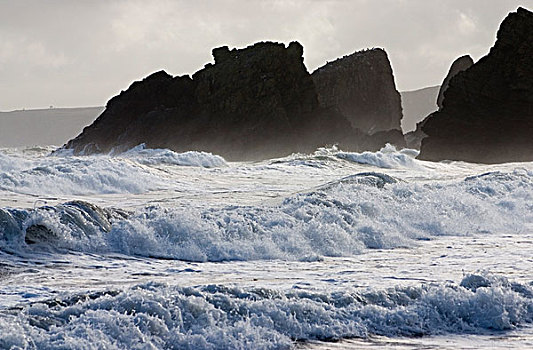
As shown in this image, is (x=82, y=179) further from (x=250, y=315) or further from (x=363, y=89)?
(x=363, y=89)

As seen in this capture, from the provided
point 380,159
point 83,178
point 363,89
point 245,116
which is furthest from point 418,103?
point 83,178

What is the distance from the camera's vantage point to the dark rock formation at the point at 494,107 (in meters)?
41.8

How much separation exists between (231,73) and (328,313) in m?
47.1

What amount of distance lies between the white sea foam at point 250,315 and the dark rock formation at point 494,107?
3641cm

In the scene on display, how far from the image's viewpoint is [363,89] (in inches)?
2987

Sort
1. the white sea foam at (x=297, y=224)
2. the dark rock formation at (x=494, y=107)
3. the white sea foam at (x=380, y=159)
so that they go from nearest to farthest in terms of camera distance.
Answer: the white sea foam at (x=297, y=224) < the white sea foam at (x=380, y=159) < the dark rock formation at (x=494, y=107)

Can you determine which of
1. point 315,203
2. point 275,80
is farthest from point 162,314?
point 275,80

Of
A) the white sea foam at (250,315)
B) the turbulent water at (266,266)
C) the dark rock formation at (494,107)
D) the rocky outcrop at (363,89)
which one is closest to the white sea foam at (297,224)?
the turbulent water at (266,266)

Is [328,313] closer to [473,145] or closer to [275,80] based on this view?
[473,145]

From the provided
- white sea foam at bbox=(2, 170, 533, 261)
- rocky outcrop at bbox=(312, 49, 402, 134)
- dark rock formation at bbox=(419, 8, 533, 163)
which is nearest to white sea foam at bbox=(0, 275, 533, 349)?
white sea foam at bbox=(2, 170, 533, 261)

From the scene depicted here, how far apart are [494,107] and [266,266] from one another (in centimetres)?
3749

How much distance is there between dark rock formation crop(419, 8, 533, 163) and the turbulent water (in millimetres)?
27160

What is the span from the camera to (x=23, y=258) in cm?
747

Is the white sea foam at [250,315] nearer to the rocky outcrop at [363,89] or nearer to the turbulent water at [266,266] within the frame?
the turbulent water at [266,266]
